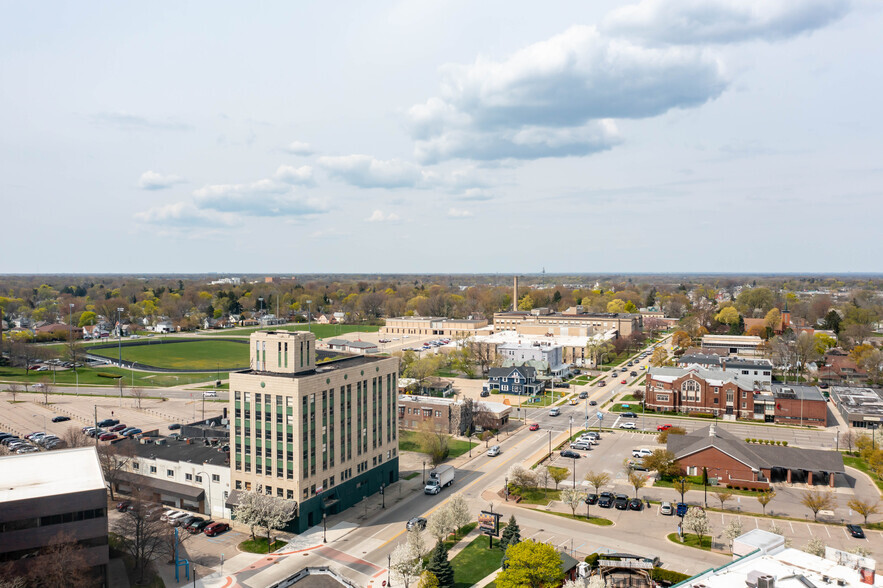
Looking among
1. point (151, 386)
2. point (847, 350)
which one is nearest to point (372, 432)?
point (151, 386)

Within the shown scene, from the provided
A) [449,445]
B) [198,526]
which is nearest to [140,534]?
[198,526]

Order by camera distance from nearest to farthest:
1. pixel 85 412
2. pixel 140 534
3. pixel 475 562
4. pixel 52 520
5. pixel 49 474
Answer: pixel 52 520
pixel 140 534
pixel 49 474
pixel 475 562
pixel 85 412

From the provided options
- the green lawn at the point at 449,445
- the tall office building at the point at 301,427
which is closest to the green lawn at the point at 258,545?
the tall office building at the point at 301,427

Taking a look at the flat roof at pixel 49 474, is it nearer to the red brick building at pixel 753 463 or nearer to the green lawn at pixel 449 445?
the green lawn at pixel 449 445

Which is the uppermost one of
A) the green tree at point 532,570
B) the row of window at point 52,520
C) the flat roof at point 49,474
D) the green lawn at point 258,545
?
the flat roof at point 49,474

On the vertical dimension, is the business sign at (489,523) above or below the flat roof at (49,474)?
below

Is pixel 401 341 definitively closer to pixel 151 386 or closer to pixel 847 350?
pixel 151 386

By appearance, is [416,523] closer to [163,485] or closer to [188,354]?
[163,485]

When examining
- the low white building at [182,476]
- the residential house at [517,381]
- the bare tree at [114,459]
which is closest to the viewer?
the low white building at [182,476]
